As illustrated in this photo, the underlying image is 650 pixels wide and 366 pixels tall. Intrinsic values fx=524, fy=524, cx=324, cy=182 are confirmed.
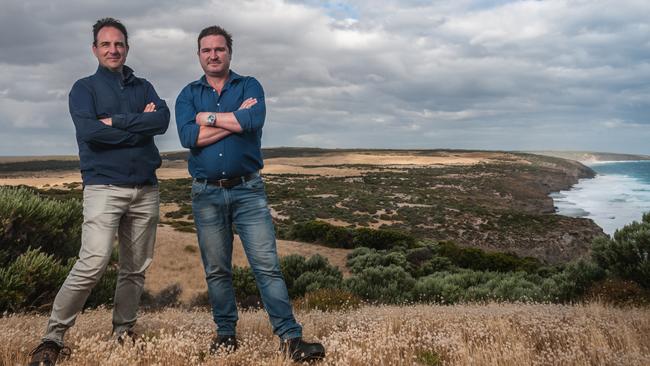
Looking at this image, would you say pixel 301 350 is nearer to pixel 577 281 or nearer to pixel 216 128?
pixel 216 128

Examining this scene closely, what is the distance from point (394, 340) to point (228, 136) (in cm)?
237

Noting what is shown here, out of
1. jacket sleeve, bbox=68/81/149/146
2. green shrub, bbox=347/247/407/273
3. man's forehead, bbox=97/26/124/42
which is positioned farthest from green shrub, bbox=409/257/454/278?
man's forehead, bbox=97/26/124/42

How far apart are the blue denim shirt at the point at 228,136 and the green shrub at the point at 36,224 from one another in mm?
3977

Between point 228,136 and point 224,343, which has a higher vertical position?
point 228,136

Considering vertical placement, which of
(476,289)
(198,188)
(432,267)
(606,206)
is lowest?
(606,206)

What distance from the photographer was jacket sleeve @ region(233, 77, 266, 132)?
13.7 ft

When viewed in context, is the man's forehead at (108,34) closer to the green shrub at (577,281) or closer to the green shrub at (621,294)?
the green shrub at (621,294)

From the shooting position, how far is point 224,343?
14.4 ft

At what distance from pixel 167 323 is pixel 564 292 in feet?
28.7

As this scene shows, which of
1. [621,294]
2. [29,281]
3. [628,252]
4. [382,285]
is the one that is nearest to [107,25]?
[29,281]

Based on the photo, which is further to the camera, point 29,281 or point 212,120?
point 29,281

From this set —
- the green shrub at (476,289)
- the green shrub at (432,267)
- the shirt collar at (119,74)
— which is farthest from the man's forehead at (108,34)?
the green shrub at (432,267)

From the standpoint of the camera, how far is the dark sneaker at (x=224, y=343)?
14.1ft

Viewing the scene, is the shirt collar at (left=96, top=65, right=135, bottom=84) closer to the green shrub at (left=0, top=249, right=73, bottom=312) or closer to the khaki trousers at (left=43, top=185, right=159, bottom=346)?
the khaki trousers at (left=43, top=185, right=159, bottom=346)
